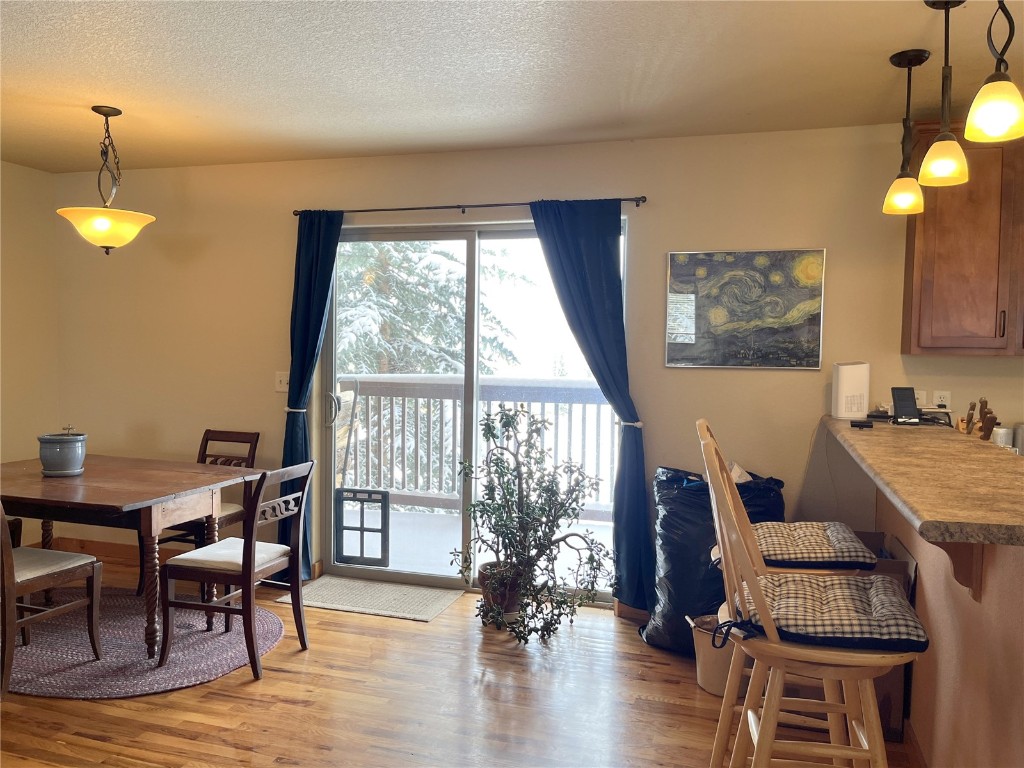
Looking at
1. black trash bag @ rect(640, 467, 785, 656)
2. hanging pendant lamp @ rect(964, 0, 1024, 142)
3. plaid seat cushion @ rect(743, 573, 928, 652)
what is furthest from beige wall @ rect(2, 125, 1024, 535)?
plaid seat cushion @ rect(743, 573, 928, 652)

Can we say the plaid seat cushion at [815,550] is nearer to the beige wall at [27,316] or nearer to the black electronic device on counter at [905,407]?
the black electronic device on counter at [905,407]

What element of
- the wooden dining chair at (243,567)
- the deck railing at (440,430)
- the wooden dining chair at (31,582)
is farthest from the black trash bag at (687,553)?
the wooden dining chair at (31,582)

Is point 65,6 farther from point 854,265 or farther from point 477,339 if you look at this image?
point 854,265

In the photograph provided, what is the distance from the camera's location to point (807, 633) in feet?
5.31

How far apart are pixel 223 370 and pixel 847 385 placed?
3.49 meters

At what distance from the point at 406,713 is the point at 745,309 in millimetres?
2369

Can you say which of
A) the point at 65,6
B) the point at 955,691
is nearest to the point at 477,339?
the point at 65,6

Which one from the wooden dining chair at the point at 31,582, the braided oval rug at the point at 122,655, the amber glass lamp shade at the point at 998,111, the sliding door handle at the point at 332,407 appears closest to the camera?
the amber glass lamp shade at the point at 998,111

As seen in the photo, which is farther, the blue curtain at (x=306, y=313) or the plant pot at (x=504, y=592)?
the blue curtain at (x=306, y=313)

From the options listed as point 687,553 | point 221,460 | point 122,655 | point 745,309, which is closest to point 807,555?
point 687,553

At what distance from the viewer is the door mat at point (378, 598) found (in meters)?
3.77

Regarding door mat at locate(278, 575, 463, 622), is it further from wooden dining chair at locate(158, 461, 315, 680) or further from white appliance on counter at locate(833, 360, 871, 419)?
white appliance on counter at locate(833, 360, 871, 419)

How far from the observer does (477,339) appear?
409 centimetres

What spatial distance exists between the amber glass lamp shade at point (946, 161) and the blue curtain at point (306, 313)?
2973 mm
